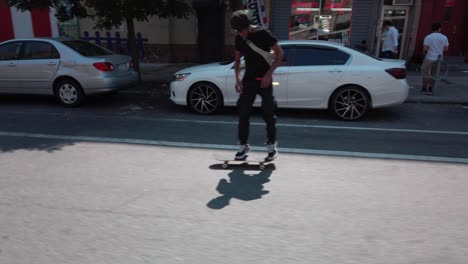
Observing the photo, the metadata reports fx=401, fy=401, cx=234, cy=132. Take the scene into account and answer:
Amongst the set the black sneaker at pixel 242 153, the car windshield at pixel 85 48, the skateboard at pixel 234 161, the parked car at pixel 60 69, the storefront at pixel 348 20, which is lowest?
the skateboard at pixel 234 161

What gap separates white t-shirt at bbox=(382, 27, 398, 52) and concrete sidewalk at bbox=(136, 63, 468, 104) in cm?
118

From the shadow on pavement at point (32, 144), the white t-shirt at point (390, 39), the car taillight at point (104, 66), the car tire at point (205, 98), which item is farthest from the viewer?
the white t-shirt at point (390, 39)

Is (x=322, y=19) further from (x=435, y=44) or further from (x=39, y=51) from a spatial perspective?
(x=39, y=51)

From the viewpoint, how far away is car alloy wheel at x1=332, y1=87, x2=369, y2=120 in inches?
296

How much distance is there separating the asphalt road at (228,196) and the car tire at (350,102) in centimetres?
51

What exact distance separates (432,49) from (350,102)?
13.1 feet

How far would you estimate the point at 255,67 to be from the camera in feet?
16.3

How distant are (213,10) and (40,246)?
12426 millimetres

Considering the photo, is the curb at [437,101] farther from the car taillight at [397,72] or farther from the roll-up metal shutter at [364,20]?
the roll-up metal shutter at [364,20]

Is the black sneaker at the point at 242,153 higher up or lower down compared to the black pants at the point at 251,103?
lower down

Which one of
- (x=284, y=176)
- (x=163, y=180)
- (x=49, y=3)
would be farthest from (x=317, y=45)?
(x=49, y=3)

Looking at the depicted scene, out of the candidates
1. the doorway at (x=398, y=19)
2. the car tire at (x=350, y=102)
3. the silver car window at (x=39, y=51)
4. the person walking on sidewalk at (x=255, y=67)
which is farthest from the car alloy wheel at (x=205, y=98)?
the doorway at (x=398, y=19)

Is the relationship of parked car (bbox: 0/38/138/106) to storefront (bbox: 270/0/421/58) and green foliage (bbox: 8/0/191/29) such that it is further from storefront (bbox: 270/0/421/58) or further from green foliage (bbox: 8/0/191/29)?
storefront (bbox: 270/0/421/58)

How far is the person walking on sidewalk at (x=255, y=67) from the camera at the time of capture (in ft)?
15.9
